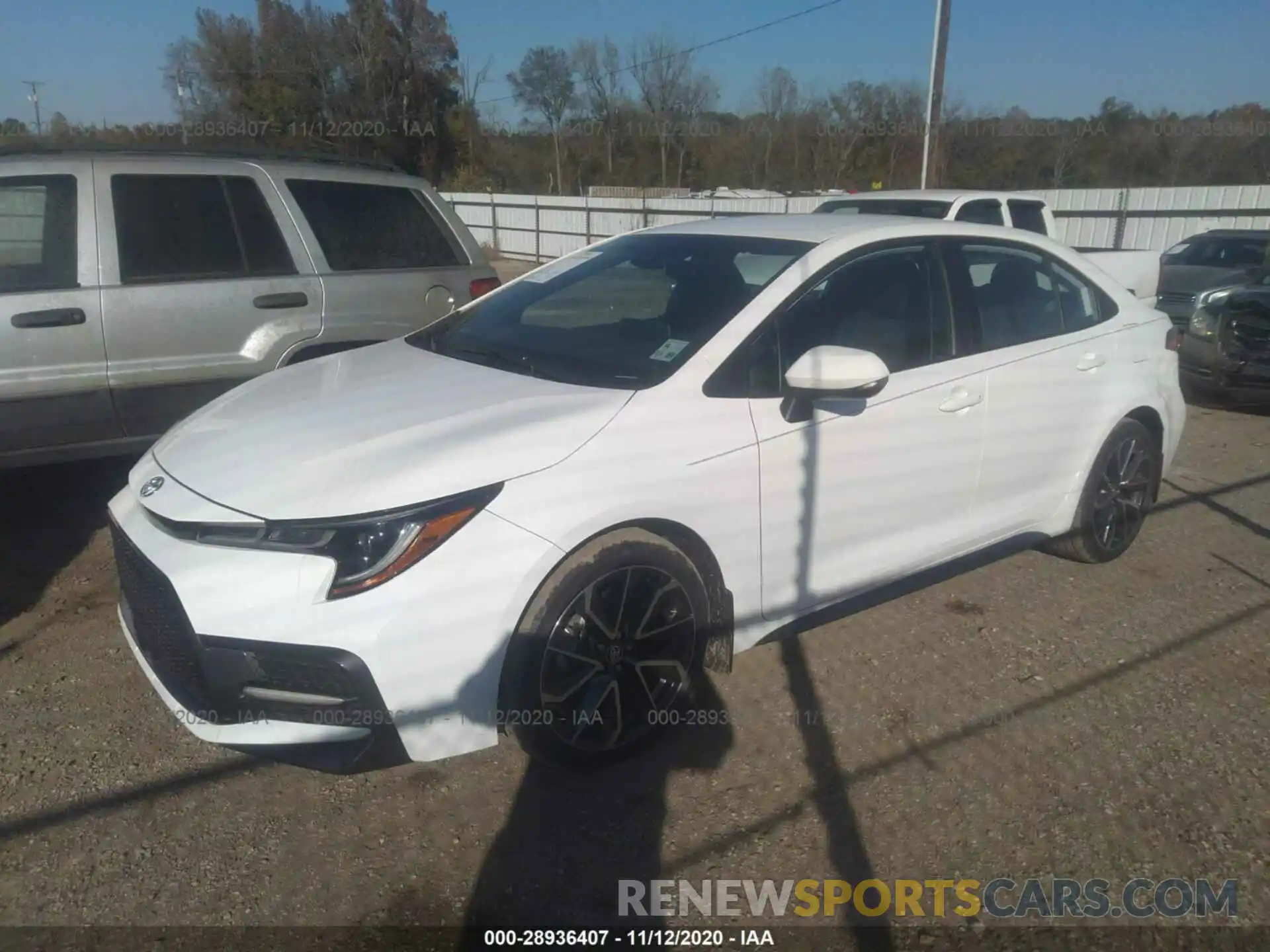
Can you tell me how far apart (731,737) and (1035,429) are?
6.22 feet

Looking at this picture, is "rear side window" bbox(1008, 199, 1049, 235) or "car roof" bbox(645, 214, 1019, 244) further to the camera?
"rear side window" bbox(1008, 199, 1049, 235)

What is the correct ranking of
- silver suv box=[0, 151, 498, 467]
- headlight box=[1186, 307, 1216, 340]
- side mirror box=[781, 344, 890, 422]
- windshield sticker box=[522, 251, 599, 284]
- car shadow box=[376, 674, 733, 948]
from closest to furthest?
car shadow box=[376, 674, 733, 948] < side mirror box=[781, 344, 890, 422] < windshield sticker box=[522, 251, 599, 284] < silver suv box=[0, 151, 498, 467] < headlight box=[1186, 307, 1216, 340]

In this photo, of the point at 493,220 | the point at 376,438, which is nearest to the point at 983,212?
the point at 376,438

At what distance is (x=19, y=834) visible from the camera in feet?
8.86

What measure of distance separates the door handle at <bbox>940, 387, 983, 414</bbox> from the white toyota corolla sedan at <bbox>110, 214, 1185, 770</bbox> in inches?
0.8

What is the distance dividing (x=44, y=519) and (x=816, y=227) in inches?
169

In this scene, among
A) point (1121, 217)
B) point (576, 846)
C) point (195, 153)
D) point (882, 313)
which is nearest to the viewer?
point (576, 846)

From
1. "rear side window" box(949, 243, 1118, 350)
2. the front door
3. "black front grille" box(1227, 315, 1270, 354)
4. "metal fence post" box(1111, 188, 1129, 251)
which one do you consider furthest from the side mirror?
"metal fence post" box(1111, 188, 1129, 251)

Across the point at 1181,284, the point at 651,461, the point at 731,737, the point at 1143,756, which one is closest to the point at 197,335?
the point at 651,461

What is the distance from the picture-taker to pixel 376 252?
5324mm

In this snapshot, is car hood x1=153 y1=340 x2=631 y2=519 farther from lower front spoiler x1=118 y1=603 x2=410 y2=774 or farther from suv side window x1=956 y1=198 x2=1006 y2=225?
suv side window x1=956 y1=198 x2=1006 y2=225

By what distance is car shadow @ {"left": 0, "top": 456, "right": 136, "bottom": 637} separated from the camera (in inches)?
171

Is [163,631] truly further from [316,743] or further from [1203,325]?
[1203,325]

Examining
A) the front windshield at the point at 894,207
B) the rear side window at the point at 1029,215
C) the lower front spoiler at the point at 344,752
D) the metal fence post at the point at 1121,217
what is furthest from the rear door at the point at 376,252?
the metal fence post at the point at 1121,217
